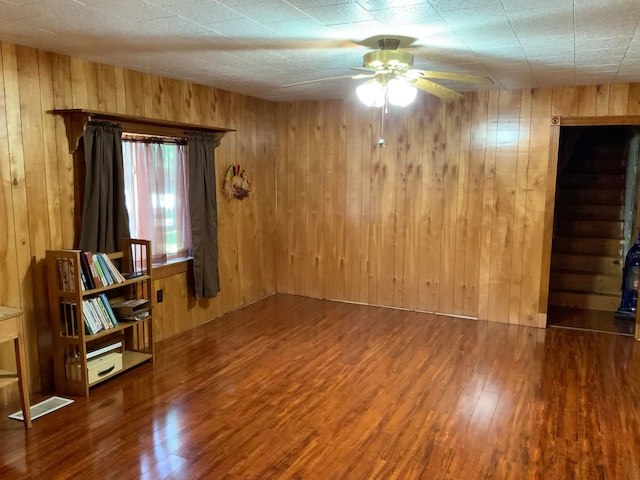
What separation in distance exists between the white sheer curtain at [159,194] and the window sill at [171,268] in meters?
0.06

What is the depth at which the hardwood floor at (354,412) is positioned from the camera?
265cm

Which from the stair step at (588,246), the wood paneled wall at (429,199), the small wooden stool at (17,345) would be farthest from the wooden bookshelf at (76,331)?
the stair step at (588,246)

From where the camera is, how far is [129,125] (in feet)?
13.1

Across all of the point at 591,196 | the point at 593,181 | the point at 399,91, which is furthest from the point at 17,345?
the point at 593,181

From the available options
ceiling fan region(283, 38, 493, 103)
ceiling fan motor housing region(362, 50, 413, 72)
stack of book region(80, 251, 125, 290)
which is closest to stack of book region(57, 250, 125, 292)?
stack of book region(80, 251, 125, 290)

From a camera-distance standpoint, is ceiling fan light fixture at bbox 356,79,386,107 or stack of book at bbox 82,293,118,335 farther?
stack of book at bbox 82,293,118,335

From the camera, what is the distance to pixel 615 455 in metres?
2.75

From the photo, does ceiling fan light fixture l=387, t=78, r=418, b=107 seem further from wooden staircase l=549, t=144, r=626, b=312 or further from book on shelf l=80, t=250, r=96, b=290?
wooden staircase l=549, t=144, r=626, b=312

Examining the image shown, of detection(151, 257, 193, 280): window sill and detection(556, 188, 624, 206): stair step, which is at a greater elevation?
detection(556, 188, 624, 206): stair step

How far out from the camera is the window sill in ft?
14.6

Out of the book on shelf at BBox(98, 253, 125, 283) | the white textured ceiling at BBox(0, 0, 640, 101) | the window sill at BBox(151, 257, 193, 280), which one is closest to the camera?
the white textured ceiling at BBox(0, 0, 640, 101)

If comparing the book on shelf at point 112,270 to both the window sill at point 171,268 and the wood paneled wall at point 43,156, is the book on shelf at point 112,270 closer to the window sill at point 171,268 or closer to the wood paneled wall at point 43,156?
the wood paneled wall at point 43,156

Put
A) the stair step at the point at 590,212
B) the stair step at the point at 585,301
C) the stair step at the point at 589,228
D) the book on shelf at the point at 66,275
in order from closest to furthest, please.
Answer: the book on shelf at the point at 66,275 < the stair step at the point at 585,301 < the stair step at the point at 589,228 < the stair step at the point at 590,212

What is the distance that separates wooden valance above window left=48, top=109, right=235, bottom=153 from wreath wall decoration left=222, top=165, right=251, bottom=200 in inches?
16.0
